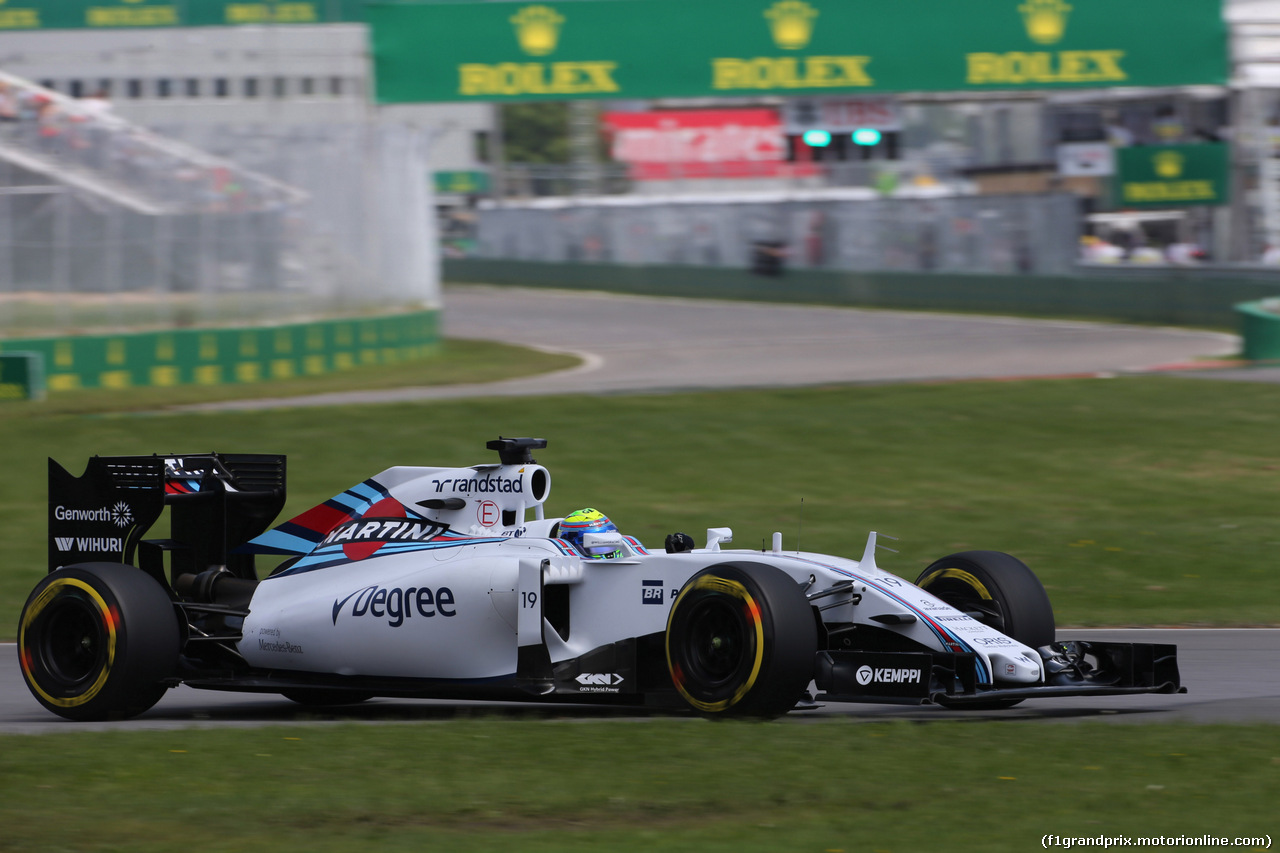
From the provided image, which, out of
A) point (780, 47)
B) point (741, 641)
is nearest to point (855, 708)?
point (741, 641)

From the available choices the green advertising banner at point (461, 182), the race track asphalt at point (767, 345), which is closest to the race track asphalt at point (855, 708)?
the race track asphalt at point (767, 345)

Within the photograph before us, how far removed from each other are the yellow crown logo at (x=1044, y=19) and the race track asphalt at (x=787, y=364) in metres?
6.55

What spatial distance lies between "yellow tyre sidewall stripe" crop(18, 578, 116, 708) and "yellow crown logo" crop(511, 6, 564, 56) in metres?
33.1

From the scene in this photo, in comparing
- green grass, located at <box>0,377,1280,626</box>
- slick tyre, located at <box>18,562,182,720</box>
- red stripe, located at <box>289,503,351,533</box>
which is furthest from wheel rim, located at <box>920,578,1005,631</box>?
green grass, located at <box>0,377,1280,626</box>

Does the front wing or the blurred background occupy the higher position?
the blurred background

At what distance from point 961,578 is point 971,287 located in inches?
1306

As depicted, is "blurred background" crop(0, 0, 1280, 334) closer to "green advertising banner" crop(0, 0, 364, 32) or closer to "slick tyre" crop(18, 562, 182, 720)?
"green advertising banner" crop(0, 0, 364, 32)

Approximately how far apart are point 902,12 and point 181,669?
3367 centimetres

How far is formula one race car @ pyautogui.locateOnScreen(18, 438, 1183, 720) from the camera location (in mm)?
8039

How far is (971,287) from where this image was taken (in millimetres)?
41500

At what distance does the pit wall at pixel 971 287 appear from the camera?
36.0 m

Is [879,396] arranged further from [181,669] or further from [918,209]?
[918,209]

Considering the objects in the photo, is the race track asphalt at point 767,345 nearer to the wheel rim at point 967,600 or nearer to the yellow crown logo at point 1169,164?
the yellow crown logo at point 1169,164

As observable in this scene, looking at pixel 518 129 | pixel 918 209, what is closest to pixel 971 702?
pixel 918 209
